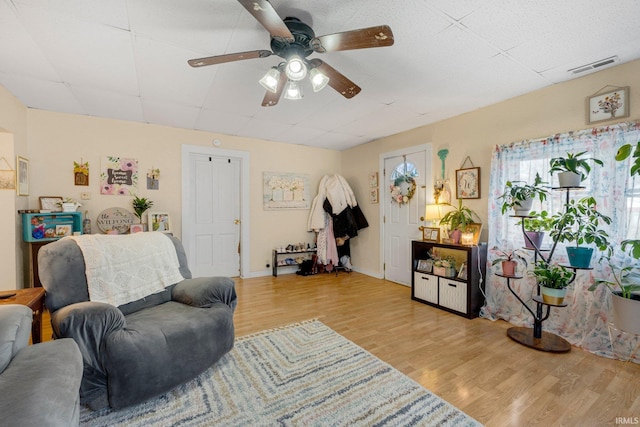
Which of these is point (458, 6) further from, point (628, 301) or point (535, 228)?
point (628, 301)

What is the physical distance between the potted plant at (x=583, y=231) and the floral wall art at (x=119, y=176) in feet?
15.4

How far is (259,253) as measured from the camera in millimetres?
4641

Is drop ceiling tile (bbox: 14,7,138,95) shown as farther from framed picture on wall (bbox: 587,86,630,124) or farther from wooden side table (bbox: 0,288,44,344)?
framed picture on wall (bbox: 587,86,630,124)

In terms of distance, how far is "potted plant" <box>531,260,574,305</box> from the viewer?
2191 millimetres

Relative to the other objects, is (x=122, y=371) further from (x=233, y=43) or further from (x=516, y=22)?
(x=516, y=22)

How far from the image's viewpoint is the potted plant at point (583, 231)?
2.08m

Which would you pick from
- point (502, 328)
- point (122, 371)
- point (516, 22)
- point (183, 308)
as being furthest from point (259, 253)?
point (516, 22)

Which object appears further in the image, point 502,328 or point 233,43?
point 502,328

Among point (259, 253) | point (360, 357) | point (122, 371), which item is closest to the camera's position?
point (122, 371)

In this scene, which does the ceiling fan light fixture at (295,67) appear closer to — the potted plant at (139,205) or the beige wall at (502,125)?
the beige wall at (502,125)

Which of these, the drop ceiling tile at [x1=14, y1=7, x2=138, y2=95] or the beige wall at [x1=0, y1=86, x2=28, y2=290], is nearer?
the drop ceiling tile at [x1=14, y1=7, x2=138, y2=95]

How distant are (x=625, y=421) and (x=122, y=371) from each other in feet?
8.98

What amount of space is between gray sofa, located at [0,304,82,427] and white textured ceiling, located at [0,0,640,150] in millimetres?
1713

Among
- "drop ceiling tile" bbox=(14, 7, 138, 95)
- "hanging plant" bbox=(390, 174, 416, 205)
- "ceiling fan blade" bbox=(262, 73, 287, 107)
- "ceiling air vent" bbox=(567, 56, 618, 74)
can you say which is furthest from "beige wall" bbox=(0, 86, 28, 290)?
"ceiling air vent" bbox=(567, 56, 618, 74)
